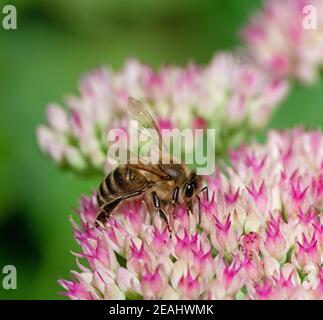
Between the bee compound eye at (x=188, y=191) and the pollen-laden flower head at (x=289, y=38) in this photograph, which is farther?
the pollen-laden flower head at (x=289, y=38)

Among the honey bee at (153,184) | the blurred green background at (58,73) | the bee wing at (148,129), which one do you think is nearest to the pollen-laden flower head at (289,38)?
the blurred green background at (58,73)

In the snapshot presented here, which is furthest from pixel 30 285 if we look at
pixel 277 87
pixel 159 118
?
pixel 277 87

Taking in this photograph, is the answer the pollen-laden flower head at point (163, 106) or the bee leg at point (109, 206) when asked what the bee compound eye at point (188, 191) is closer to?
the bee leg at point (109, 206)

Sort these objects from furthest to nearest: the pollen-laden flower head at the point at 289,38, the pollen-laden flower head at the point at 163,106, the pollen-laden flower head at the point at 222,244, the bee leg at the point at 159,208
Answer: the pollen-laden flower head at the point at 289,38 → the pollen-laden flower head at the point at 163,106 → the bee leg at the point at 159,208 → the pollen-laden flower head at the point at 222,244

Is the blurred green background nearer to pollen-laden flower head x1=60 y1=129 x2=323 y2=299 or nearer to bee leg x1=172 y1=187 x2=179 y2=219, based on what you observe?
pollen-laden flower head x1=60 y1=129 x2=323 y2=299

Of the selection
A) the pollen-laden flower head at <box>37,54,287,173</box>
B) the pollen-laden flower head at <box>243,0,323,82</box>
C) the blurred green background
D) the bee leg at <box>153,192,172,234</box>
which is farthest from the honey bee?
the pollen-laden flower head at <box>243,0,323,82</box>
